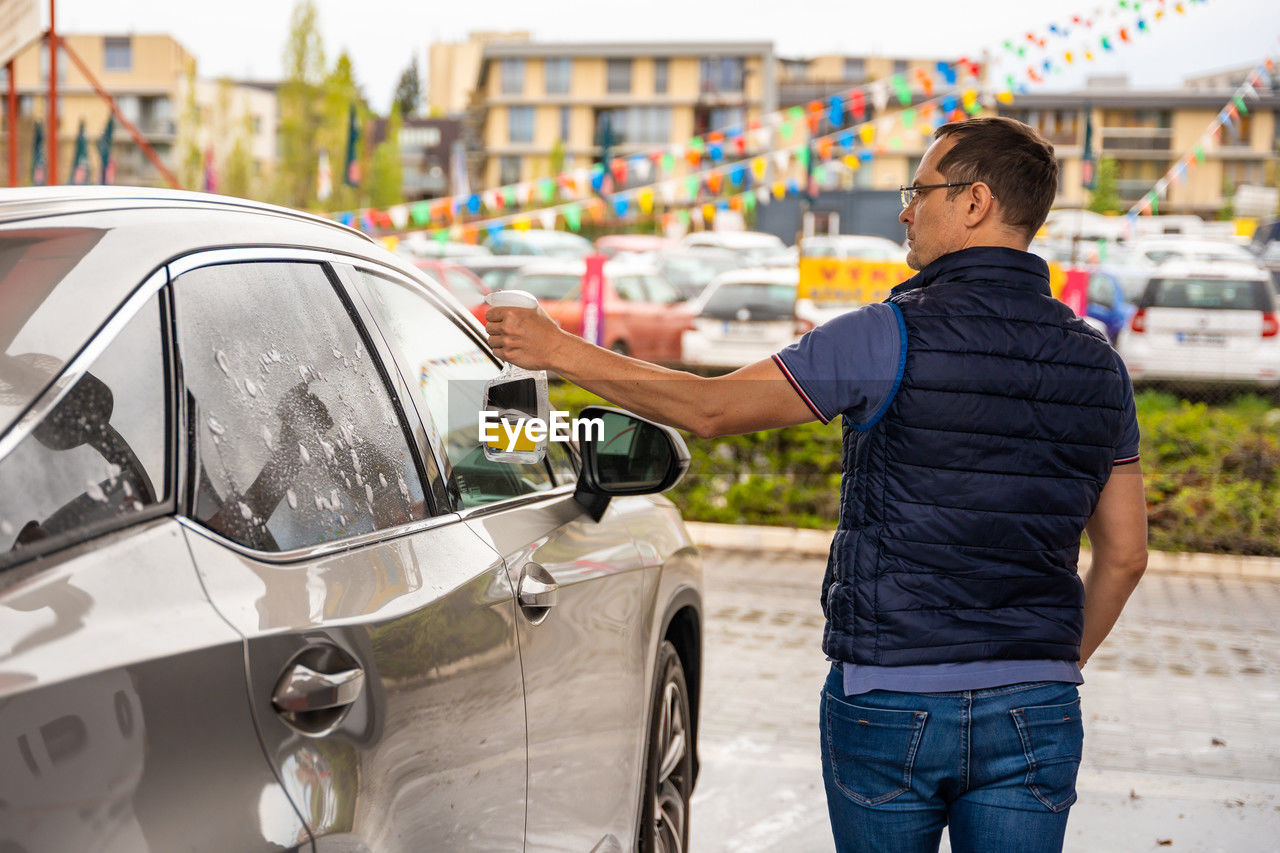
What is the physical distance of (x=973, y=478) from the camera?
241 centimetres

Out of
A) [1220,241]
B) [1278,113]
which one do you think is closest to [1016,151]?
[1220,241]

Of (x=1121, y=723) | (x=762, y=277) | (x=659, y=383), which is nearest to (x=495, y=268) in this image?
(x=762, y=277)

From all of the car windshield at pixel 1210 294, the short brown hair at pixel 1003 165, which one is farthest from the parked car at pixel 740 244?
the short brown hair at pixel 1003 165

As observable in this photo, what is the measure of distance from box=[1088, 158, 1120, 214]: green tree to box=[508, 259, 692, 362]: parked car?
1997 inches

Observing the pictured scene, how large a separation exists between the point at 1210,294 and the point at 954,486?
16.7m

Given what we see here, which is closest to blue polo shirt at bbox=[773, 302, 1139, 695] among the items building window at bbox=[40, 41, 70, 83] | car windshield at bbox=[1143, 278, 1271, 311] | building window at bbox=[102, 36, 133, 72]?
car windshield at bbox=[1143, 278, 1271, 311]

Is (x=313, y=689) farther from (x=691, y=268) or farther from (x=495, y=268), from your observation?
(x=691, y=268)

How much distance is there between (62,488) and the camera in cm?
163

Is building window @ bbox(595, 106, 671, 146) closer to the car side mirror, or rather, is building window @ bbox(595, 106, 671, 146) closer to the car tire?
the car tire

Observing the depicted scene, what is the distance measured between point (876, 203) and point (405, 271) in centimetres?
4508

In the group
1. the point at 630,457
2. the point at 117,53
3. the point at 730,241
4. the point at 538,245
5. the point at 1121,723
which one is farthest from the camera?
the point at 117,53

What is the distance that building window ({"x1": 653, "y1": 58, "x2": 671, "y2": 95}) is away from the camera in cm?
7981

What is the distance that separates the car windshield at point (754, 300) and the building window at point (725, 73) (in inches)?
2406

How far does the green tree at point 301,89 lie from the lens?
4953cm
